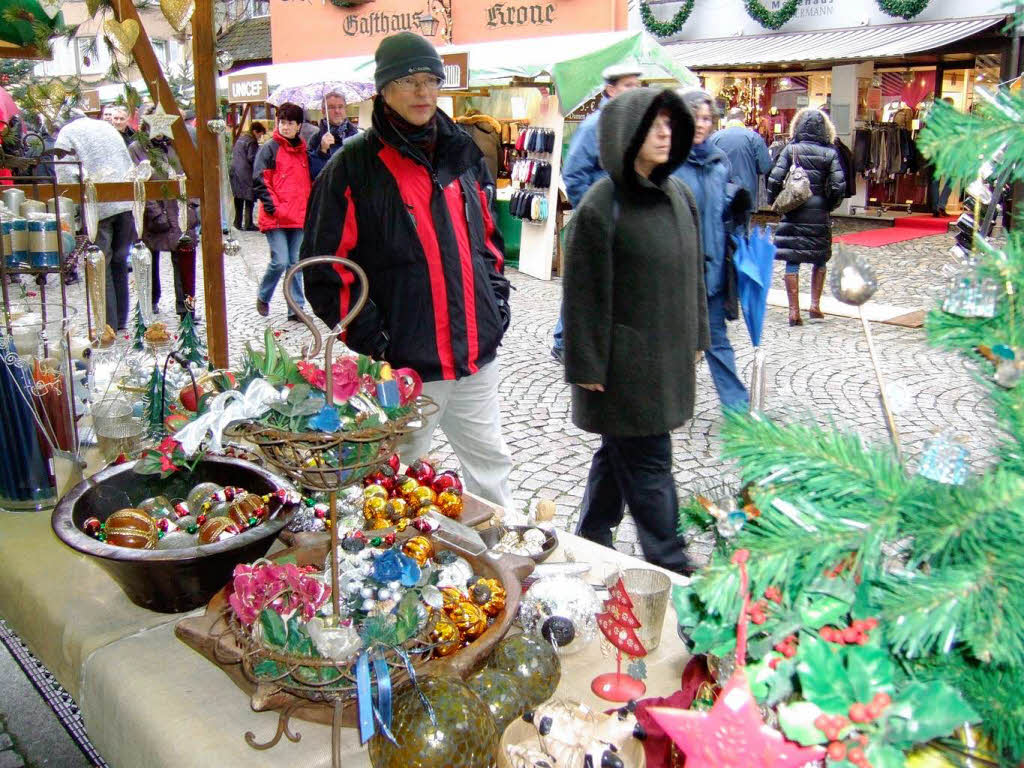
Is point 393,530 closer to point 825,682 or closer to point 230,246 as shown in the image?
point 825,682

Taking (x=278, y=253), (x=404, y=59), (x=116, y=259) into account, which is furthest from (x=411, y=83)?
(x=278, y=253)

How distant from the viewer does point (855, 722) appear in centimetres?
86

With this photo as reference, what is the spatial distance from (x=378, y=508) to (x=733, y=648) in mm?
1132

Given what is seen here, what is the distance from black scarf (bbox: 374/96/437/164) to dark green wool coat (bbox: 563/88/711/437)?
50 centimetres

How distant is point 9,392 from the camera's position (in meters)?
2.37

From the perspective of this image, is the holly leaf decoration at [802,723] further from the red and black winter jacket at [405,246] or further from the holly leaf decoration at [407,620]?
the red and black winter jacket at [405,246]

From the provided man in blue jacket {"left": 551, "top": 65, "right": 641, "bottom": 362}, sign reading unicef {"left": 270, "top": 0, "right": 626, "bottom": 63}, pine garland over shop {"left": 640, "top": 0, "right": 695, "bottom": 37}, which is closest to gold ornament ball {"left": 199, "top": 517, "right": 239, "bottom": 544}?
man in blue jacket {"left": 551, "top": 65, "right": 641, "bottom": 362}

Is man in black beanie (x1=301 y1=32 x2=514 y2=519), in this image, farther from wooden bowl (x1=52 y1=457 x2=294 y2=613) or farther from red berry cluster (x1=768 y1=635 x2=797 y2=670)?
red berry cluster (x1=768 y1=635 x2=797 y2=670)

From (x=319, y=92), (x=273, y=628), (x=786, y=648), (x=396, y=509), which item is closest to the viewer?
(x=786, y=648)

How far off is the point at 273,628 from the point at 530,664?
432mm

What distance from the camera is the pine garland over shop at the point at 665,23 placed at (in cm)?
1507

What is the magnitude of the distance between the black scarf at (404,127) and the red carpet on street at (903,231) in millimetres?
9835

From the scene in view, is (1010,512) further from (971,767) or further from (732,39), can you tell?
(732,39)

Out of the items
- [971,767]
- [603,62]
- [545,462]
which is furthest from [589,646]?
[603,62]
